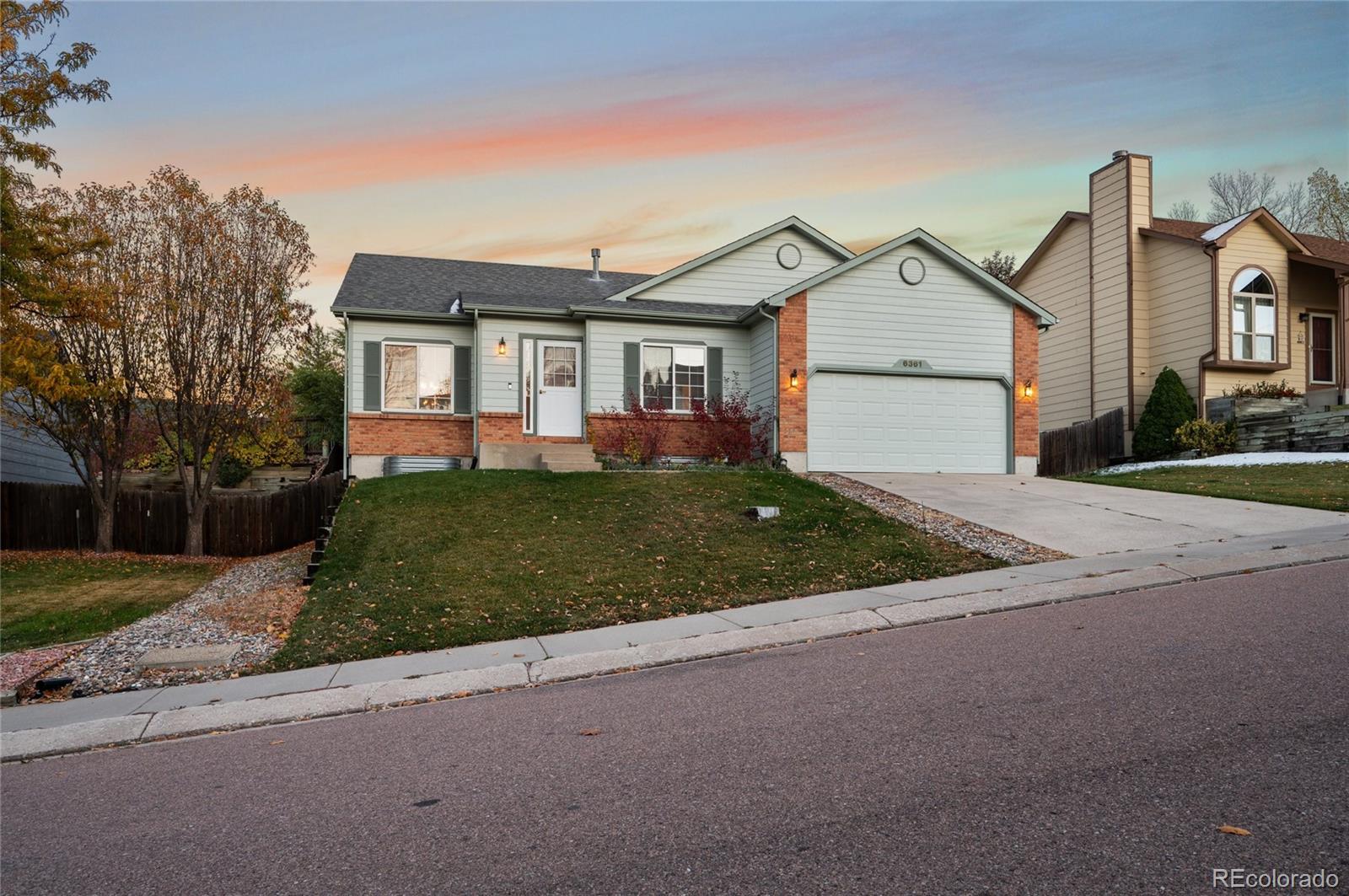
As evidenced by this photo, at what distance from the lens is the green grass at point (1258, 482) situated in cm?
1388

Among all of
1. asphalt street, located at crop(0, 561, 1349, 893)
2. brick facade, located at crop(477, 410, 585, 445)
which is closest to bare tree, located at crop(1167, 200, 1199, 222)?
brick facade, located at crop(477, 410, 585, 445)

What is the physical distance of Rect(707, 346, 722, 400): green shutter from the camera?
2041 cm

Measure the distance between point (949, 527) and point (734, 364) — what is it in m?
8.99

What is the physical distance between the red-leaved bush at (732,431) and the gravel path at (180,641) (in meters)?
9.46

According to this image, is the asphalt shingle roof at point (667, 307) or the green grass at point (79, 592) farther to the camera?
the asphalt shingle roof at point (667, 307)

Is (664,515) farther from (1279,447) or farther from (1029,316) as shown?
(1279,447)

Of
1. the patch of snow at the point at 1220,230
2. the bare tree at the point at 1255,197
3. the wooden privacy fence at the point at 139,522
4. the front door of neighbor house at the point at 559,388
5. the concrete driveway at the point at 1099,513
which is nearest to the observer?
the concrete driveway at the point at 1099,513

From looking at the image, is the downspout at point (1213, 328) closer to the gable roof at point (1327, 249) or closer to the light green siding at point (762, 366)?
the gable roof at point (1327, 249)

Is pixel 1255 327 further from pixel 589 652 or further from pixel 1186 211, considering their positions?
pixel 1186 211

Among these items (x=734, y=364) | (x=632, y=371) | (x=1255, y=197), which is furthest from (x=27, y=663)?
(x=1255, y=197)

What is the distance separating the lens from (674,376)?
66.5 ft

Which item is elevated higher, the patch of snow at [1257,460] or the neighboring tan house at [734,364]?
the neighboring tan house at [734,364]

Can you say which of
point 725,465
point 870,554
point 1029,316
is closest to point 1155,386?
point 1029,316

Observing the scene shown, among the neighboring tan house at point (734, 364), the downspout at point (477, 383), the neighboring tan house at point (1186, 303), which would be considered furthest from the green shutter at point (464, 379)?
the neighboring tan house at point (1186, 303)
